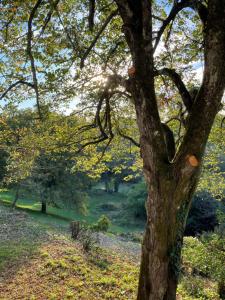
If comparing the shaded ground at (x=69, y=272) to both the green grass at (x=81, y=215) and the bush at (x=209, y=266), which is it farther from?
the green grass at (x=81, y=215)

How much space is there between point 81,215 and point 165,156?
31.2 m

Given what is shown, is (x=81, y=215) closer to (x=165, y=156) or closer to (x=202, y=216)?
(x=202, y=216)

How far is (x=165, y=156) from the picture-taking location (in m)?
4.93

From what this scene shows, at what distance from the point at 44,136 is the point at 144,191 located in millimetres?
22664

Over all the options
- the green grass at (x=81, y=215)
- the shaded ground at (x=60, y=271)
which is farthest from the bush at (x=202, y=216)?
the shaded ground at (x=60, y=271)

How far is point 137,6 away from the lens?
17.0ft

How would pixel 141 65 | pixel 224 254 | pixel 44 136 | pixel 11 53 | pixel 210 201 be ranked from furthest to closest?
pixel 210 201 → pixel 224 254 → pixel 44 136 → pixel 11 53 → pixel 141 65

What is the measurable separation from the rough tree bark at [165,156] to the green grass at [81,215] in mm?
18491

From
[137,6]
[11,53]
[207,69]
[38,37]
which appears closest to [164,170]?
[207,69]

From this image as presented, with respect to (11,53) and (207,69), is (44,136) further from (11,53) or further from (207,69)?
(207,69)

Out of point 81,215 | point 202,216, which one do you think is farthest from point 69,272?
point 81,215

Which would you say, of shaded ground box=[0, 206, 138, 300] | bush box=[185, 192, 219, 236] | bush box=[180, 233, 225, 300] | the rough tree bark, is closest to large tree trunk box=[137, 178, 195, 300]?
the rough tree bark

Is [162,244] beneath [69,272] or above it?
above

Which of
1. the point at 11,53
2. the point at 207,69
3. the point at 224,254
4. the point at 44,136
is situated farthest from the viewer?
the point at 224,254
